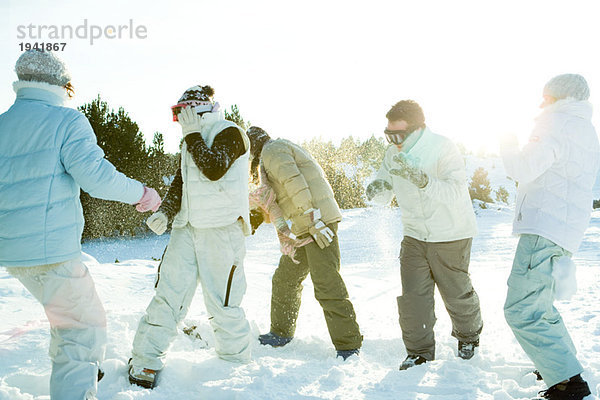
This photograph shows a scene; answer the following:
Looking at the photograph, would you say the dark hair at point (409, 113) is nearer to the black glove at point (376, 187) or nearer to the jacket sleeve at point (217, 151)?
the black glove at point (376, 187)

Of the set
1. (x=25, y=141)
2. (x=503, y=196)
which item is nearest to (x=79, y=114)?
(x=25, y=141)

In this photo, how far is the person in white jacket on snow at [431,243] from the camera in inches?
135

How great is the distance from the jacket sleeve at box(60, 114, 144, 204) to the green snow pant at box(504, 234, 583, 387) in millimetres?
2382

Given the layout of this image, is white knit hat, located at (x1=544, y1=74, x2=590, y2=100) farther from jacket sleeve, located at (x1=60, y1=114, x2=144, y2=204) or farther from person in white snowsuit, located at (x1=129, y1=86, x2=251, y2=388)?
jacket sleeve, located at (x1=60, y1=114, x2=144, y2=204)

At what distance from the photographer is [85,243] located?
56.6 feet

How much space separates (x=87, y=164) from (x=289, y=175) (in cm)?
168

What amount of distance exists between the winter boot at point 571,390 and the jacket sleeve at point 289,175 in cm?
204

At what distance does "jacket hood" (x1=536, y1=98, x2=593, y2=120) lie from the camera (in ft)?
9.04

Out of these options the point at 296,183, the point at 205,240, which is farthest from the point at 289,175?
the point at 205,240

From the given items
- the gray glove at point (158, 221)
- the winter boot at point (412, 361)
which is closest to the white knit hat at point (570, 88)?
the winter boot at point (412, 361)

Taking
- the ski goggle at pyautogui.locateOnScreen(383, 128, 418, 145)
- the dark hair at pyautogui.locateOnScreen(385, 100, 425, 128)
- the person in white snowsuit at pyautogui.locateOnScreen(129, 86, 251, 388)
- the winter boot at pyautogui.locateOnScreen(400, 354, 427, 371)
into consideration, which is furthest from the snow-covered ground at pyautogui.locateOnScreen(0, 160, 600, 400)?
the dark hair at pyautogui.locateOnScreen(385, 100, 425, 128)

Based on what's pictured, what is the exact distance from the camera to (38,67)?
2391 millimetres

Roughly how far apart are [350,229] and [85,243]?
995 cm

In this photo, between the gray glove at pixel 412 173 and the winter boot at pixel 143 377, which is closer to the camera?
the winter boot at pixel 143 377
